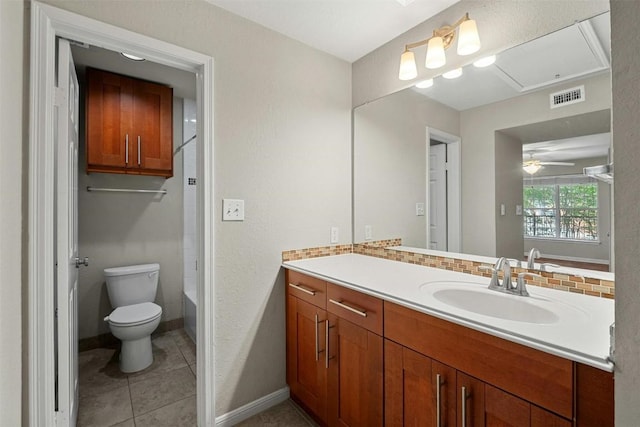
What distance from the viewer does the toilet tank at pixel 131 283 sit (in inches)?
95.7

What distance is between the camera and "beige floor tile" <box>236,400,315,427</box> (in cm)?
164

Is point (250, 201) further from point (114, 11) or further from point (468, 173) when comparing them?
point (468, 173)

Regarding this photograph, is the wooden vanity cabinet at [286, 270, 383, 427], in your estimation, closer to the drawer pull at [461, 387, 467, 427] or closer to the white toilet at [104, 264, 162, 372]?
the drawer pull at [461, 387, 467, 427]

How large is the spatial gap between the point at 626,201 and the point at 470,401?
2.34 ft

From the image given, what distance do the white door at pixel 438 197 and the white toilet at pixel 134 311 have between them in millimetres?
2127

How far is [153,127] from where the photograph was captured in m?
2.51

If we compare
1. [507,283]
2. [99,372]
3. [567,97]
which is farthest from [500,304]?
[99,372]

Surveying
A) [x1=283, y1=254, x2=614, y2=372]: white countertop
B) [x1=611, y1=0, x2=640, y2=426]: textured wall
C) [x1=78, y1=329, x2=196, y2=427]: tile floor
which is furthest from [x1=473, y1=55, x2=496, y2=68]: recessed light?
[x1=78, y1=329, x2=196, y2=427]: tile floor

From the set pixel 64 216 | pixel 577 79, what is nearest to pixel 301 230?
pixel 64 216

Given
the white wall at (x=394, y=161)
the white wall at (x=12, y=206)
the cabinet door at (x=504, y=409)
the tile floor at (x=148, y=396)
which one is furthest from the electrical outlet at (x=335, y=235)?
the white wall at (x=12, y=206)

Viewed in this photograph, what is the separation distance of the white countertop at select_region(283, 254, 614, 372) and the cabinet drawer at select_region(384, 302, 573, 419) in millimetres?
34

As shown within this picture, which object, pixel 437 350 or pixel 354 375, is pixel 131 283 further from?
pixel 437 350

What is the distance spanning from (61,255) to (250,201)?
2.86 feet

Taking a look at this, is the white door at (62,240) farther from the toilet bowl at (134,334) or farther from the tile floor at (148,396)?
the toilet bowl at (134,334)
